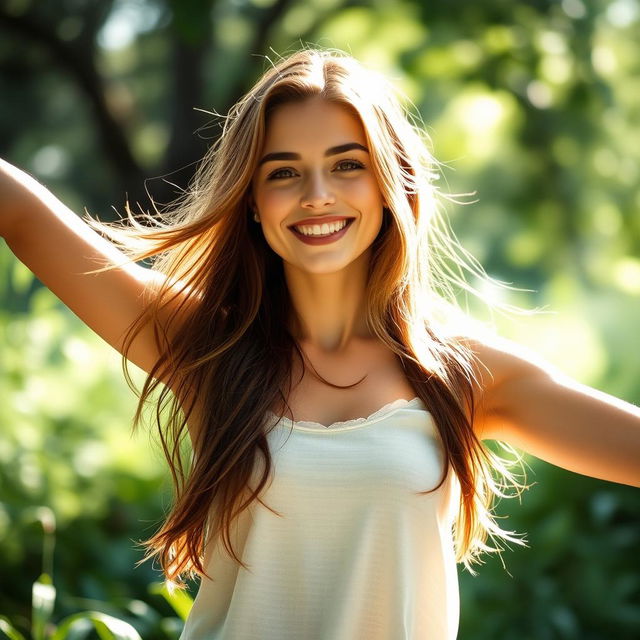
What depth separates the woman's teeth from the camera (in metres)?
2.37

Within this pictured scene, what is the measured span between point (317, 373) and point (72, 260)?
2.01 feet

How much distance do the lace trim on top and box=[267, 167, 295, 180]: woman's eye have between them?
0.52m

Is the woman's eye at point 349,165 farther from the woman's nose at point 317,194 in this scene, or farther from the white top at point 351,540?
Answer: the white top at point 351,540

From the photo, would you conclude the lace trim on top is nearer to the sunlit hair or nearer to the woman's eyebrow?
the sunlit hair

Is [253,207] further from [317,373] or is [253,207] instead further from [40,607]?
[40,607]

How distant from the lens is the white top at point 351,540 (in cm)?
219

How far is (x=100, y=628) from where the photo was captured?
9.07ft

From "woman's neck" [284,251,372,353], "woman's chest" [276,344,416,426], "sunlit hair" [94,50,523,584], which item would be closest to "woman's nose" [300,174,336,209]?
"sunlit hair" [94,50,523,584]

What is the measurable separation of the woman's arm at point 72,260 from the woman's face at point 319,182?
0.38 m

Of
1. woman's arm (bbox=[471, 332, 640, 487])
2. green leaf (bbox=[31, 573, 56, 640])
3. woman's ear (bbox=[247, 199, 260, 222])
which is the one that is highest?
woman's ear (bbox=[247, 199, 260, 222])

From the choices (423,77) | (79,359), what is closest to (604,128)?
(423,77)

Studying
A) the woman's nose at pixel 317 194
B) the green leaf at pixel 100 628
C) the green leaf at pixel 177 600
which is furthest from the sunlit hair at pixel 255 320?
the green leaf at pixel 177 600

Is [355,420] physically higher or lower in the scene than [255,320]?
lower

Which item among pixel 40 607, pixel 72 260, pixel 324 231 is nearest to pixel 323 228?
pixel 324 231
